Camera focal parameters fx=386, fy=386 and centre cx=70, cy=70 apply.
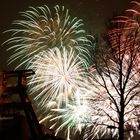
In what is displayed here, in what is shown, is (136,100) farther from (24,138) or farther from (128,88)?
(24,138)

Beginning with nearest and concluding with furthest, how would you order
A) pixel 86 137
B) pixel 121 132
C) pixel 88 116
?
pixel 121 132, pixel 88 116, pixel 86 137

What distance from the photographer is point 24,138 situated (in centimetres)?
2036

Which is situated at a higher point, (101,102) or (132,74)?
(132,74)

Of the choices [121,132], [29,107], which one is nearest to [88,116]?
[121,132]

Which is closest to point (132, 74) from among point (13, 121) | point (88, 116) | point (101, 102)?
point (101, 102)

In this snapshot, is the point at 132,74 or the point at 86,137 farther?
the point at 86,137

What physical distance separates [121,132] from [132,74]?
4572mm

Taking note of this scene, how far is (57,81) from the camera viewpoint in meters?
29.6

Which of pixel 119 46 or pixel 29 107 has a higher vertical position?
pixel 119 46

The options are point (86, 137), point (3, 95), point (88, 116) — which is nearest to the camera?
point (3, 95)

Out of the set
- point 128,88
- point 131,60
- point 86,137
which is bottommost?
point 86,137

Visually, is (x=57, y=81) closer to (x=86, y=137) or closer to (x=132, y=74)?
(x=132, y=74)

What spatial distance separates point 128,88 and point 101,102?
2332mm

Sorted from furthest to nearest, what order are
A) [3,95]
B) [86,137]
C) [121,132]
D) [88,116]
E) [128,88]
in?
1. [86,137]
2. [88,116]
3. [128,88]
4. [121,132]
5. [3,95]
